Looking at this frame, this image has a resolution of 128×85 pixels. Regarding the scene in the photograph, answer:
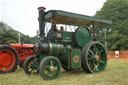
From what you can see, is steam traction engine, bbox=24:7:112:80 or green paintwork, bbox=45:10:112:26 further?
green paintwork, bbox=45:10:112:26

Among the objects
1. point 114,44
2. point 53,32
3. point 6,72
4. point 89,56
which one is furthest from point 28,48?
point 114,44

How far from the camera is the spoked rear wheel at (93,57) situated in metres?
6.53

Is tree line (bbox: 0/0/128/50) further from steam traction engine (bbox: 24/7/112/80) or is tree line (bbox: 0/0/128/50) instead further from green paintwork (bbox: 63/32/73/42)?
green paintwork (bbox: 63/32/73/42)

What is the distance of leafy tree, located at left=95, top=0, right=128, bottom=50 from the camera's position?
2521 cm

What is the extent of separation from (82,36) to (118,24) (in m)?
20.4

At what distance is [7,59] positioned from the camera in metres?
7.15

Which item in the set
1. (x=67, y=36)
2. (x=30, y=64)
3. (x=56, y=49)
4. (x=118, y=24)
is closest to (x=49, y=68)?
(x=56, y=49)

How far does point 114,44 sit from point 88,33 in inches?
791

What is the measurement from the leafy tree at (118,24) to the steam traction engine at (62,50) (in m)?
18.9

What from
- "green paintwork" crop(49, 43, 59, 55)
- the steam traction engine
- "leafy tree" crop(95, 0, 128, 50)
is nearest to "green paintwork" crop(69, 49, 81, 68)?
the steam traction engine

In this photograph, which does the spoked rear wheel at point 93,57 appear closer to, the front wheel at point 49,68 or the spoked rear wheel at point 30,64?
the front wheel at point 49,68

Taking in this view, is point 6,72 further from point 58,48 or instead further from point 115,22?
point 115,22

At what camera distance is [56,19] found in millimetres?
7047

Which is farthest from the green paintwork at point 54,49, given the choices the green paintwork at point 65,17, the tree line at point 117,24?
the tree line at point 117,24
